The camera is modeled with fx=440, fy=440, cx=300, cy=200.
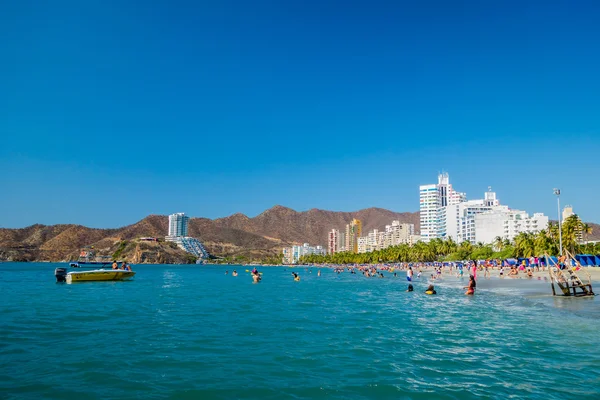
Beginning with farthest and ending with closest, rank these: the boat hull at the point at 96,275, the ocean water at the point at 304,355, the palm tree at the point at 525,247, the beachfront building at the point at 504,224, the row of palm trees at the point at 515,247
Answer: the beachfront building at the point at 504,224
the palm tree at the point at 525,247
the row of palm trees at the point at 515,247
the boat hull at the point at 96,275
the ocean water at the point at 304,355

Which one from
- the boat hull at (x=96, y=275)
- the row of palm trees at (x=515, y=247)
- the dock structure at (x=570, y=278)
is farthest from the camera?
the row of palm trees at (x=515, y=247)

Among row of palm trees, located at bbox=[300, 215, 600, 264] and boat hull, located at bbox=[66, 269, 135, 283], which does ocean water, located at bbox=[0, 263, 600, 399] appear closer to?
row of palm trees, located at bbox=[300, 215, 600, 264]

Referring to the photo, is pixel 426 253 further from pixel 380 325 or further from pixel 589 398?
pixel 589 398

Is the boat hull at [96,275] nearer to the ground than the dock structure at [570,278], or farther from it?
nearer to the ground

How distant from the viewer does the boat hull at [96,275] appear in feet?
210

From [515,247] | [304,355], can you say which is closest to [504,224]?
[515,247]

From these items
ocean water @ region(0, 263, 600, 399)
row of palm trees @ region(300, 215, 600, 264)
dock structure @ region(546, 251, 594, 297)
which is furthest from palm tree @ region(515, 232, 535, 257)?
ocean water @ region(0, 263, 600, 399)

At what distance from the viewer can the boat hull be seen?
210 feet

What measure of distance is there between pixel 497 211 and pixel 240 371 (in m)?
203

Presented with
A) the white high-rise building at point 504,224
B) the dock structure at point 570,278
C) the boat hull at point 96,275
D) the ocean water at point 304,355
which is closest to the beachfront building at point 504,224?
Result: the white high-rise building at point 504,224

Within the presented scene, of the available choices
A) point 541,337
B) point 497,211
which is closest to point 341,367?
point 541,337

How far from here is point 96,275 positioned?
6606 cm

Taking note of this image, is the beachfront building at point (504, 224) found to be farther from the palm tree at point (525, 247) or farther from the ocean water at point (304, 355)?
the ocean water at point (304, 355)

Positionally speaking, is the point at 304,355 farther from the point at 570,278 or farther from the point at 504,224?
the point at 504,224
